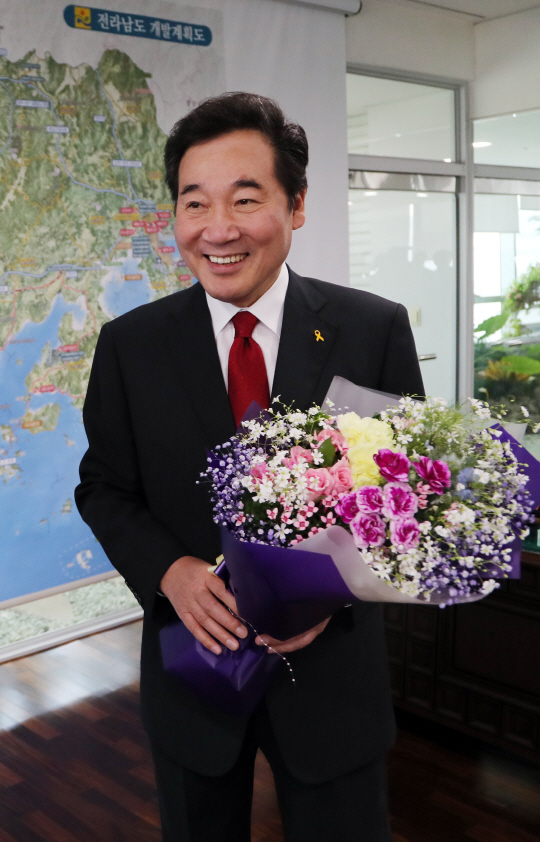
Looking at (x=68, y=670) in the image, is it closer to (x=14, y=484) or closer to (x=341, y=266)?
(x=14, y=484)

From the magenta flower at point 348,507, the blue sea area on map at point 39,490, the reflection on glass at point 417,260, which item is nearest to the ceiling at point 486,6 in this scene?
the reflection on glass at point 417,260

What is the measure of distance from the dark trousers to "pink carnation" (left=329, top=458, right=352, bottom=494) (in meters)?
0.49

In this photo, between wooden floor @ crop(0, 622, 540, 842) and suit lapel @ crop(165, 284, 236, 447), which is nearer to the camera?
suit lapel @ crop(165, 284, 236, 447)

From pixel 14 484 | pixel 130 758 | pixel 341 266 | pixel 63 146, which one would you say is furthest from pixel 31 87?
pixel 130 758

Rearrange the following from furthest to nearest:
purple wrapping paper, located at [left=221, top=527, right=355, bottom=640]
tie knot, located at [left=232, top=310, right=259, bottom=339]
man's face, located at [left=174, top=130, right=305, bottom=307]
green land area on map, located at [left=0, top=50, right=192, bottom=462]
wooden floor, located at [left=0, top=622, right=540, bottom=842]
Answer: green land area on map, located at [left=0, top=50, right=192, bottom=462], wooden floor, located at [left=0, top=622, right=540, bottom=842], tie knot, located at [left=232, top=310, right=259, bottom=339], man's face, located at [left=174, top=130, right=305, bottom=307], purple wrapping paper, located at [left=221, top=527, right=355, bottom=640]

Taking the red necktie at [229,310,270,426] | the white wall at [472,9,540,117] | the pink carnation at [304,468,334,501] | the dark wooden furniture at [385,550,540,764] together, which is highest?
the white wall at [472,9,540,117]

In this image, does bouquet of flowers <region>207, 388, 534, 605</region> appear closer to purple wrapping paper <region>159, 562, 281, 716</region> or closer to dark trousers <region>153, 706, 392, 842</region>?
purple wrapping paper <region>159, 562, 281, 716</region>

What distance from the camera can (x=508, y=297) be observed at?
5629 millimetres

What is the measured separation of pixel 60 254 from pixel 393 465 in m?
2.80

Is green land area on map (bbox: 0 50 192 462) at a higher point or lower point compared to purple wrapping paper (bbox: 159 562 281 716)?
higher

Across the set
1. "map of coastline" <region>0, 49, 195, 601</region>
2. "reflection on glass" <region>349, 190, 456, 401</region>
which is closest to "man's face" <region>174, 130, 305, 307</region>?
"map of coastline" <region>0, 49, 195, 601</region>

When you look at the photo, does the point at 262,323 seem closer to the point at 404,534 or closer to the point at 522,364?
the point at 404,534

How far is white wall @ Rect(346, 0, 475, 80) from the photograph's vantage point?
15.2ft

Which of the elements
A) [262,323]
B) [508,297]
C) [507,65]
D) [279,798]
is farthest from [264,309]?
[508,297]
